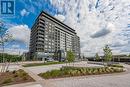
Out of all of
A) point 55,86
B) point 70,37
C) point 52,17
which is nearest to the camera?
point 55,86

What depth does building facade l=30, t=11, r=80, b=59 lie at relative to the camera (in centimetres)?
10419

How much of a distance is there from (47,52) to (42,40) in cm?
1048

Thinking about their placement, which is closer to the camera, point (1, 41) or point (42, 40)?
point (1, 41)

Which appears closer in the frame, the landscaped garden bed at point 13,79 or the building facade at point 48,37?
the landscaped garden bed at point 13,79

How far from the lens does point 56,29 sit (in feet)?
429

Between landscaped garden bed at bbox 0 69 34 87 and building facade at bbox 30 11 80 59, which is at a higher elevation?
building facade at bbox 30 11 80 59

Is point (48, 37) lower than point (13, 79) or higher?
higher

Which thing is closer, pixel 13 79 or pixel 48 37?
pixel 13 79

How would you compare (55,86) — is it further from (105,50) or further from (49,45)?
(49,45)

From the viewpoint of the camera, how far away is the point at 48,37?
113125mm

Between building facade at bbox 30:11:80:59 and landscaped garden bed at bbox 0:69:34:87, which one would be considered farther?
building facade at bbox 30:11:80:59

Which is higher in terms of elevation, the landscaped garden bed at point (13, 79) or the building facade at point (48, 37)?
the building facade at point (48, 37)

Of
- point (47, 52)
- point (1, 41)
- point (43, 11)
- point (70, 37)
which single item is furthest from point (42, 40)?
point (1, 41)

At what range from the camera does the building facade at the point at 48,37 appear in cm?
10419
